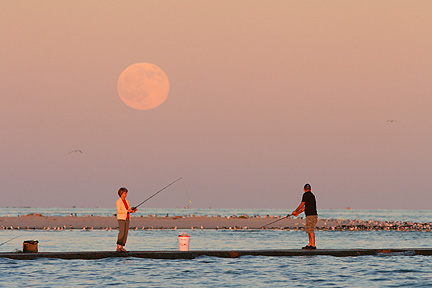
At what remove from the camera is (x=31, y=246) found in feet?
79.5

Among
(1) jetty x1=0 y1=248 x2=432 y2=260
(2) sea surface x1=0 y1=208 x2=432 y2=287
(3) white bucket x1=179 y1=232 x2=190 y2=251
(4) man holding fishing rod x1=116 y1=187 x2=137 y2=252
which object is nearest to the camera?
(2) sea surface x1=0 y1=208 x2=432 y2=287

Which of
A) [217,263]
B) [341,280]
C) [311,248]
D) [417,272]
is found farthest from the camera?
[311,248]

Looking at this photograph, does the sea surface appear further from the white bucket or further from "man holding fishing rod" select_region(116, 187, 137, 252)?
"man holding fishing rod" select_region(116, 187, 137, 252)

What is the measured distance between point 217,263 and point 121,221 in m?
3.88

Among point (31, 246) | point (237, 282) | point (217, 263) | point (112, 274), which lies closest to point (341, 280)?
point (237, 282)

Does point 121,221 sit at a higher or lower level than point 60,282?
higher

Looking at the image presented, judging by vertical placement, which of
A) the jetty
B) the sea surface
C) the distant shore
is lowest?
the sea surface

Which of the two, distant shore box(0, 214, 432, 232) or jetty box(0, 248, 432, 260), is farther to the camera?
distant shore box(0, 214, 432, 232)

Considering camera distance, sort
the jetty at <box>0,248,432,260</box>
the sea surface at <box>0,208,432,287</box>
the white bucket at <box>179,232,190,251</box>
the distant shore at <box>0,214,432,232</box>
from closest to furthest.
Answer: the sea surface at <box>0,208,432,287</box> → the jetty at <box>0,248,432,260</box> → the white bucket at <box>179,232,190,251</box> → the distant shore at <box>0,214,432,232</box>

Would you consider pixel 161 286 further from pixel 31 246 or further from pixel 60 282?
pixel 31 246

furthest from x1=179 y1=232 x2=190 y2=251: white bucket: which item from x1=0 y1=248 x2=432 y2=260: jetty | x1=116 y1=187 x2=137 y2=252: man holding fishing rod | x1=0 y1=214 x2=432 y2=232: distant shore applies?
x1=0 y1=214 x2=432 y2=232: distant shore

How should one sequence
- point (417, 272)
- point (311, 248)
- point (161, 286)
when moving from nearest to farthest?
point (161, 286) → point (417, 272) → point (311, 248)

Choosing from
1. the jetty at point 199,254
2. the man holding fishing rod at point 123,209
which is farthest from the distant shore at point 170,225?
the man holding fishing rod at point 123,209

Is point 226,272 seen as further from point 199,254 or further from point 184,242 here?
point 184,242
